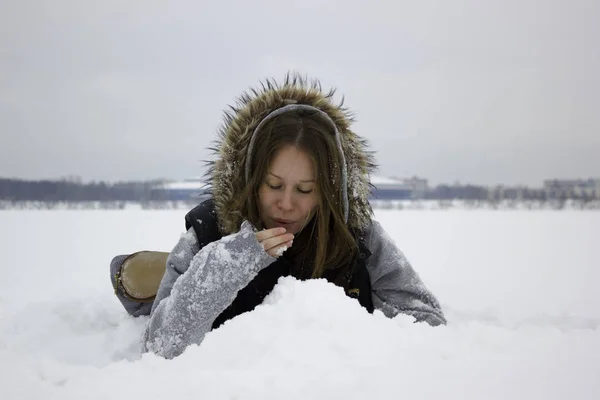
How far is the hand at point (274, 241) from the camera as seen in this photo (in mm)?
2037

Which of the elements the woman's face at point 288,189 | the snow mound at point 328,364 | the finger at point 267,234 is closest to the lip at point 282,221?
the woman's face at point 288,189

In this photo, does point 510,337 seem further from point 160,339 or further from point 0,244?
point 0,244

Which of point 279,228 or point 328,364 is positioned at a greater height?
point 279,228

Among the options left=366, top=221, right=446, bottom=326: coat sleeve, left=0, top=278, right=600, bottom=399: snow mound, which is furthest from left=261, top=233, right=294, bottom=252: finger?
left=366, top=221, right=446, bottom=326: coat sleeve

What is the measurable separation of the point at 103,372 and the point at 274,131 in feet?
4.23

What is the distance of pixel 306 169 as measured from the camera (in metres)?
2.27

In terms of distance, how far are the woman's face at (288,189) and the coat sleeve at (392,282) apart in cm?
62

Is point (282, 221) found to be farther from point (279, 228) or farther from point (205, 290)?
point (205, 290)

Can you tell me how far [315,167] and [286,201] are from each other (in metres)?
0.21

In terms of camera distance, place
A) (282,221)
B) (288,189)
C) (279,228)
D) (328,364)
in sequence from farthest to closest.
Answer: (282,221)
(288,189)
(279,228)
(328,364)

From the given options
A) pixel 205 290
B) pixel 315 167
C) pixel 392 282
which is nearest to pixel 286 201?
pixel 315 167

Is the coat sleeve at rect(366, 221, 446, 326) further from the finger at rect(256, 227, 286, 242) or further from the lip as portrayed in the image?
the finger at rect(256, 227, 286, 242)

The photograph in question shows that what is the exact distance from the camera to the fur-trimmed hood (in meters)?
2.41

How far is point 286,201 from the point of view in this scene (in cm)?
228
